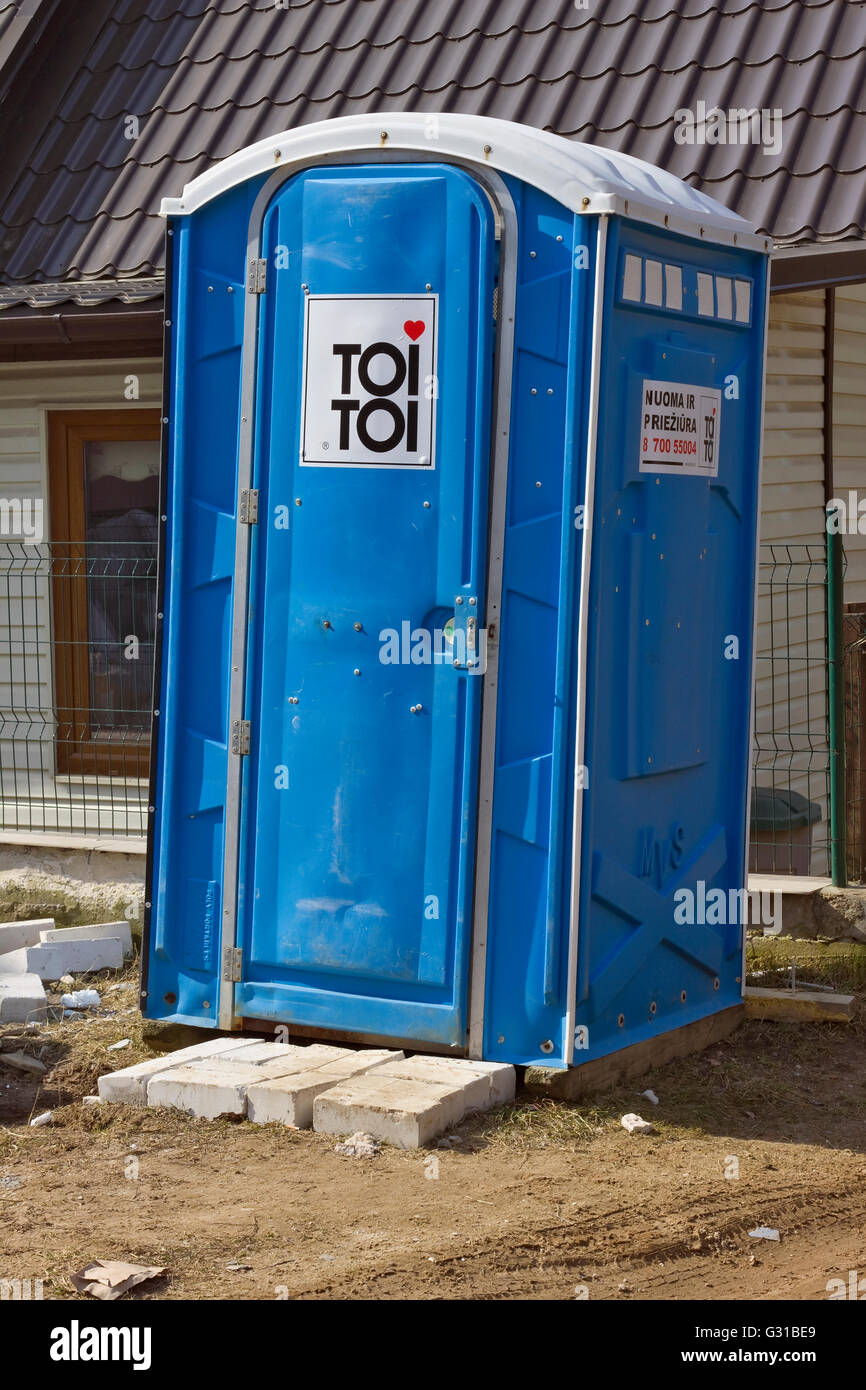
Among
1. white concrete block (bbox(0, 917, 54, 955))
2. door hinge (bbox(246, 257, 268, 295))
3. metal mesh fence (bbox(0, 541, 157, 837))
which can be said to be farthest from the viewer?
metal mesh fence (bbox(0, 541, 157, 837))

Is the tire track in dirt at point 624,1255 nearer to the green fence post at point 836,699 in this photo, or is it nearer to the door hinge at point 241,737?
the door hinge at point 241,737

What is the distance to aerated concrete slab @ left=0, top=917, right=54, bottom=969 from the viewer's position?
26.0 feet

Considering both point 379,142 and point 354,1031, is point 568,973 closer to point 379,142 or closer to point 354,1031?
point 354,1031

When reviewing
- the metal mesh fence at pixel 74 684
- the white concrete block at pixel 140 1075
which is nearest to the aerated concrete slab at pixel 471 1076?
the white concrete block at pixel 140 1075

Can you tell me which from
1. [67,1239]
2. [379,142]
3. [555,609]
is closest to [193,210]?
[379,142]

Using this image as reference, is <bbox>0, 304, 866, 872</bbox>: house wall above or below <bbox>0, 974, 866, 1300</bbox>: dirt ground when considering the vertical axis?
above

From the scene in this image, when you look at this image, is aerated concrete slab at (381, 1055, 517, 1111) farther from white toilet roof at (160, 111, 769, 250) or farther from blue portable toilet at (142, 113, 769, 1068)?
white toilet roof at (160, 111, 769, 250)

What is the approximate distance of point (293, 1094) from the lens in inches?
212

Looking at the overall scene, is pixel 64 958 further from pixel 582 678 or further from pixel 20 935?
pixel 582 678

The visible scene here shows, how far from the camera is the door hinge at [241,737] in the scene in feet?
19.7

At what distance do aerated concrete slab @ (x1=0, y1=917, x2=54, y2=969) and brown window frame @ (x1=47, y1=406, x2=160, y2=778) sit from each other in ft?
3.58

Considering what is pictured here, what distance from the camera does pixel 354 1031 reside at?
5863 millimetres

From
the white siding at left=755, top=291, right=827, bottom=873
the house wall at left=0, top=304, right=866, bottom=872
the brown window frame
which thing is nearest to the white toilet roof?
the white siding at left=755, top=291, right=827, bottom=873

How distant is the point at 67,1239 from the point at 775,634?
5049mm
